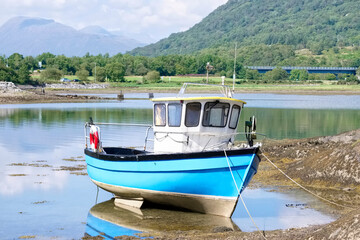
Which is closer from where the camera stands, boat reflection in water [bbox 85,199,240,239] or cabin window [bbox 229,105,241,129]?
boat reflection in water [bbox 85,199,240,239]

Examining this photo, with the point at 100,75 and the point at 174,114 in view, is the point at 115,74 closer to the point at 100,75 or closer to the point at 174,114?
the point at 100,75

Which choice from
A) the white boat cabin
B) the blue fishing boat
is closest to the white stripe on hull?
the blue fishing boat

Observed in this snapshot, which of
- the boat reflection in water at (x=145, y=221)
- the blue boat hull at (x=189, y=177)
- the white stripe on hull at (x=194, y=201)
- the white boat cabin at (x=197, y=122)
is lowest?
the boat reflection in water at (x=145, y=221)

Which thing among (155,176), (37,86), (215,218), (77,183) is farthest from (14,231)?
(37,86)

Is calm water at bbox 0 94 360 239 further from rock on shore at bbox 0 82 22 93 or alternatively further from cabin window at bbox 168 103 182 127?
rock on shore at bbox 0 82 22 93

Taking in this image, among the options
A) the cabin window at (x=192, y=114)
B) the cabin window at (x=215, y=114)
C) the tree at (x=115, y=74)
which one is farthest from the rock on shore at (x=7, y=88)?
the cabin window at (x=215, y=114)

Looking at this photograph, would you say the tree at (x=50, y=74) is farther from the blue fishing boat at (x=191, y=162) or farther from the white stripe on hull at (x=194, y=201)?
the white stripe on hull at (x=194, y=201)

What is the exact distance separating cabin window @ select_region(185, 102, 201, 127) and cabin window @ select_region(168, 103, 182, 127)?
287mm

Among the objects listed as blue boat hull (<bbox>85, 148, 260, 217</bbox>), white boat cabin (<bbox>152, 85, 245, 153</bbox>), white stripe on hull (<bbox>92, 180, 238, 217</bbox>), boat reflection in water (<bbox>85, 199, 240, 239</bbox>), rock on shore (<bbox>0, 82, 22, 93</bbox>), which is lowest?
rock on shore (<bbox>0, 82, 22, 93</bbox>)

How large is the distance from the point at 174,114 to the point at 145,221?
3.35 m

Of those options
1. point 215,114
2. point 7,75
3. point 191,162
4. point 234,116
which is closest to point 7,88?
point 7,75

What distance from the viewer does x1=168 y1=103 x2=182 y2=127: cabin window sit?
17.8 meters

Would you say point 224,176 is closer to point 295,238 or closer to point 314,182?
point 295,238

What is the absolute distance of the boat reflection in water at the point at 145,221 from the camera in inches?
627
